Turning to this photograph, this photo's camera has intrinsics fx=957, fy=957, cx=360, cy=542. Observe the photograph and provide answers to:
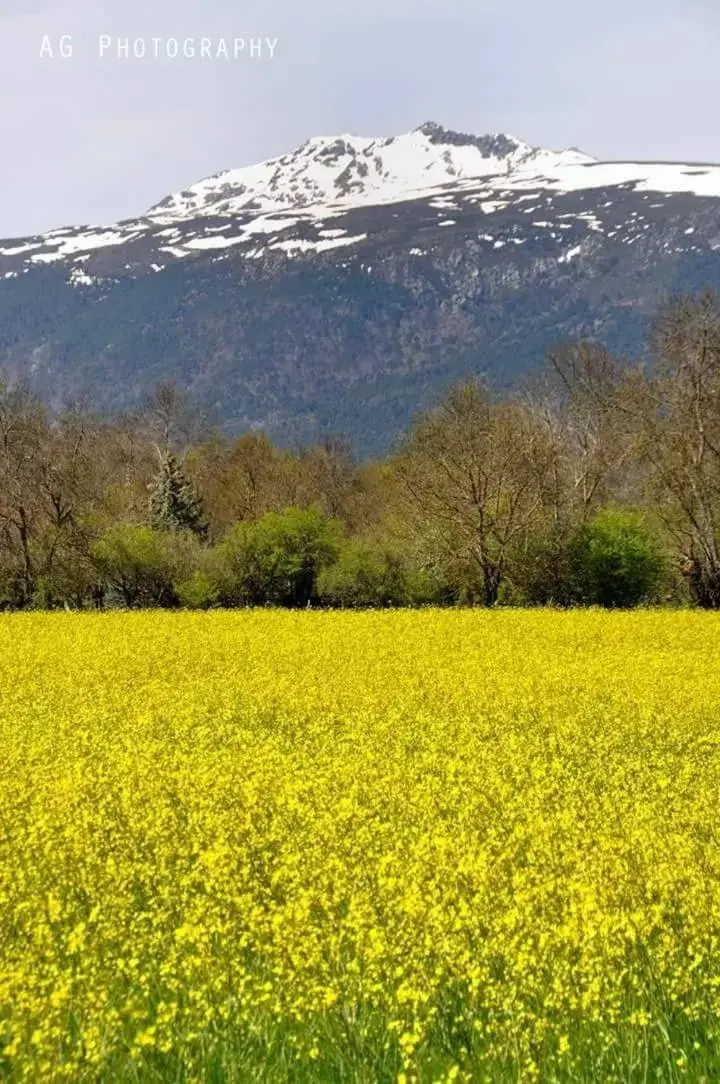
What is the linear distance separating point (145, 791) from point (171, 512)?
Answer: 4534cm

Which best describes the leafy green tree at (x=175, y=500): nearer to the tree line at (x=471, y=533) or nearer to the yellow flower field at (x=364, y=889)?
the tree line at (x=471, y=533)

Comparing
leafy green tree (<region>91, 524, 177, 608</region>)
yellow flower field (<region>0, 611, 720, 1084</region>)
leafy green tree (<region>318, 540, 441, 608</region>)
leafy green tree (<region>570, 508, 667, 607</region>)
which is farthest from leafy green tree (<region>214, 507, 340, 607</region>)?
A: yellow flower field (<region>0, 611, 720, 1084</region>)

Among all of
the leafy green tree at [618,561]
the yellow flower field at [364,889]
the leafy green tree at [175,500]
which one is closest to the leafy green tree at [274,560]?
the leafy green tree at [618,561]

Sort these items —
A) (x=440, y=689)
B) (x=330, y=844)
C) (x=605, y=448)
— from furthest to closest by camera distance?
(x=605, y=448) < (x=440, y=689) < (x=330, y=844)

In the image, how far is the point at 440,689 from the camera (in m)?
15.2

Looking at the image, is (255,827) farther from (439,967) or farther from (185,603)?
(185,603)

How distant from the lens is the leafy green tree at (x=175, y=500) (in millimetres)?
53478

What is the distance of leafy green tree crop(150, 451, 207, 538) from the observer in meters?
53.5

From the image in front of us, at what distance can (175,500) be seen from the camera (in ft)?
179

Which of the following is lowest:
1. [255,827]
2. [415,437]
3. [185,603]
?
[185,603]

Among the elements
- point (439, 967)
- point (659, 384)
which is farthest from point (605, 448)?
point (439, 967)

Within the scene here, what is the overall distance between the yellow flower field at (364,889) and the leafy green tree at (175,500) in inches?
1568

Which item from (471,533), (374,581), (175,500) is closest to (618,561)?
(471,533)

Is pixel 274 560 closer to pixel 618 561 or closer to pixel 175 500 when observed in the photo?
pixel 618 561
